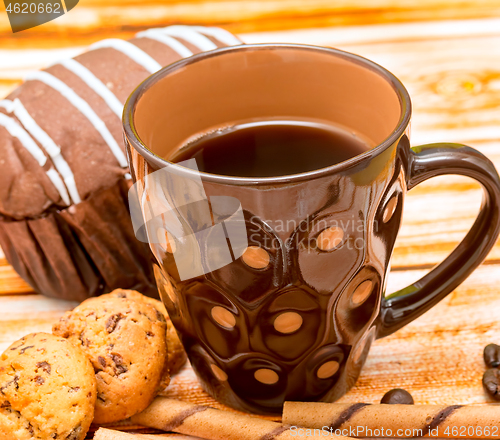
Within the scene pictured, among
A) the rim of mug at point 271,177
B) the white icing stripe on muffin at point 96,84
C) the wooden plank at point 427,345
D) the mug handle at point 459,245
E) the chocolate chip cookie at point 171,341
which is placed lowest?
the wooden plank at point 427,345

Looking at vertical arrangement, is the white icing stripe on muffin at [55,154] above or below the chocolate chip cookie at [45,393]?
above

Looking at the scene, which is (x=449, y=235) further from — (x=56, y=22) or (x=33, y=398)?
(x=56, y=22)

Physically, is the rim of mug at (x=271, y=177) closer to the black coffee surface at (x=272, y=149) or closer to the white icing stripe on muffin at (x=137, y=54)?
the black coffee surface at (x=272, y=149)

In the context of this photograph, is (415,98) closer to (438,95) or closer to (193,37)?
(438,95)

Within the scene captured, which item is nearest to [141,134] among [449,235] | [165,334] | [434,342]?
[165,334]

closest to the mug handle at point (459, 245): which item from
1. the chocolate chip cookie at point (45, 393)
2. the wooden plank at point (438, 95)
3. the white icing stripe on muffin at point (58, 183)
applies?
the wooden plank at point (438, 95)

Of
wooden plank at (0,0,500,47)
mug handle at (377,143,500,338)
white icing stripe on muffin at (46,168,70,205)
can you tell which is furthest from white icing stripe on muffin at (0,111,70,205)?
wooden plank at (0,0,500,47)

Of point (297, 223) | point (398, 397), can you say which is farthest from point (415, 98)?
→ point (297, 223)
